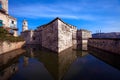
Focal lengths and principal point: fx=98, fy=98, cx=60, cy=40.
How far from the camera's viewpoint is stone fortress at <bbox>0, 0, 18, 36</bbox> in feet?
79.2

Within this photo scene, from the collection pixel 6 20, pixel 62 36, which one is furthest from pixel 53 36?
pixel 6 20

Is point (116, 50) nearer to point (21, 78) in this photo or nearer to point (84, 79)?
point (84, 79)

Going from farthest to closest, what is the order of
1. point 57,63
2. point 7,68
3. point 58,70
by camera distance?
point 57,63
point 7,68
point 58,70

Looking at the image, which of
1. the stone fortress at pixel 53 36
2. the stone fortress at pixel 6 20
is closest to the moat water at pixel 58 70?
the stone fortress at pixel 53 36

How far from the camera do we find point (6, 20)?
84.3ft

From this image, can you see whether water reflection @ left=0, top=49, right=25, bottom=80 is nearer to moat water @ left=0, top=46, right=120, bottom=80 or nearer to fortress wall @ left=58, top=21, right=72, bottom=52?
moat water @ left=0, top=46, right=120, bottom=80

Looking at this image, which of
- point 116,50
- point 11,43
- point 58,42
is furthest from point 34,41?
point 116,50

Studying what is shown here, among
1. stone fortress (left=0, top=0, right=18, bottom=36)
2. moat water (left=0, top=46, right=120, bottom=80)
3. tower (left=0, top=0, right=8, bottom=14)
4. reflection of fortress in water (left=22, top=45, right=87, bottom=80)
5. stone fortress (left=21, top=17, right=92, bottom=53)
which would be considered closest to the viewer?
moat water (left=0, top=46, right=120, bottom=80)

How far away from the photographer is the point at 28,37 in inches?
1368

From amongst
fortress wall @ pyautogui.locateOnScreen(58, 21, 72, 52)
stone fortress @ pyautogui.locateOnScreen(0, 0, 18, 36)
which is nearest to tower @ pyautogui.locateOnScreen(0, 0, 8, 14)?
stone fortress @ pyautogui.locateOnScreen(0, 0, 18, 36)

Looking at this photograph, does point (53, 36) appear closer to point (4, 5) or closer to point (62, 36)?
point (62, 36)

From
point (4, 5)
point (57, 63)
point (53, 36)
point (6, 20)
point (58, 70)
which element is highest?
point (4, 5)

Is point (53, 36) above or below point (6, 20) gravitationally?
below

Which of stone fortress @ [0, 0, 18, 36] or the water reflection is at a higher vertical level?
stone fortress @ [0, 0, 18, 36]
